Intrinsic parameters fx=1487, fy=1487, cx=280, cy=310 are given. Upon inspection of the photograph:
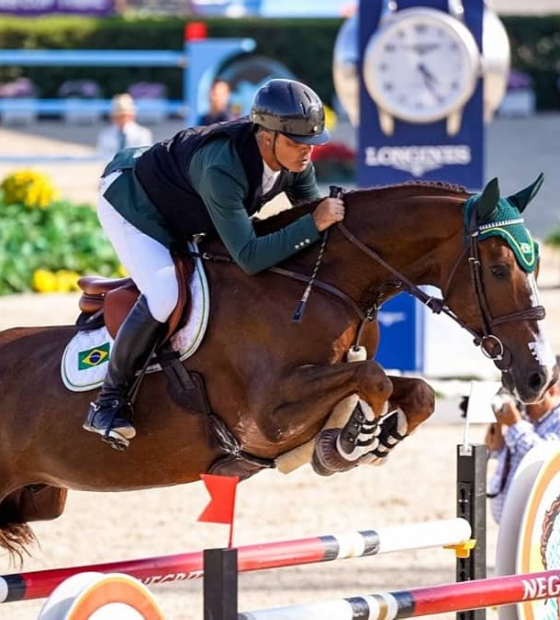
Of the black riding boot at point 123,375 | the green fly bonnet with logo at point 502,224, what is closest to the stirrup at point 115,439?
the black riding boot at point 123,375

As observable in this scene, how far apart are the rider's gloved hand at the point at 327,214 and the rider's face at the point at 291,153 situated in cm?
15

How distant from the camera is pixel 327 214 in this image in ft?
15.7

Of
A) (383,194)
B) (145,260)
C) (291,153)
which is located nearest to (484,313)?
(383,194)

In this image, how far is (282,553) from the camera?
398cm

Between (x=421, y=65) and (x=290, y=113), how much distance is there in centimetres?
494

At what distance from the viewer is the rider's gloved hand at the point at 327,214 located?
478 cm

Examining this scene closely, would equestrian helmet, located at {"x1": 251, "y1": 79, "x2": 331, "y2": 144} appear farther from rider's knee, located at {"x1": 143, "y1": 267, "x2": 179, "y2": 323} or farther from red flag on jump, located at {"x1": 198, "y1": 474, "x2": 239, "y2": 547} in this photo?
red flag on jump, located at {"x1": 198, "y1": 474, "x2": 239, "y2": 547}

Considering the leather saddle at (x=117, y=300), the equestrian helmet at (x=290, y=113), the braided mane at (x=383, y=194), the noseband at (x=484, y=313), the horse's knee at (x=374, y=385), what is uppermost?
the equestrian helmet at (x=290, y=113)

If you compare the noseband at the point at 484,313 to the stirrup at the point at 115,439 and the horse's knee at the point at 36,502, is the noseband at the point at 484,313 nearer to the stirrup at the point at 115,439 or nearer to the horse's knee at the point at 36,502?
the stirrup at the point at 115,439

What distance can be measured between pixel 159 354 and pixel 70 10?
26.2 metres

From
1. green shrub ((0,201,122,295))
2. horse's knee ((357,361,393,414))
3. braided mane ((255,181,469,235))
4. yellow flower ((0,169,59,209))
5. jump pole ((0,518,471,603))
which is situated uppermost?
yellow flower ((0,169,59,209))

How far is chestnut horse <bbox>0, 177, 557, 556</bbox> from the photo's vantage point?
4.60 m

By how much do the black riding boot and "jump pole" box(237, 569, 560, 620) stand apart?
1.17 m

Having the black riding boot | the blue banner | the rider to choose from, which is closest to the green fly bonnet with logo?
the rider
